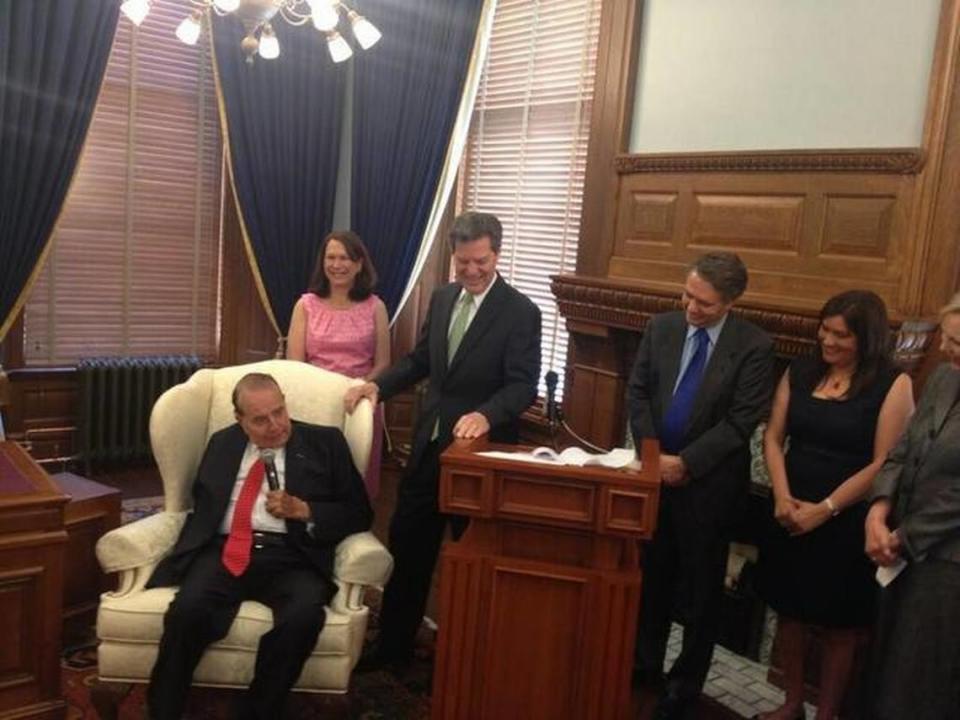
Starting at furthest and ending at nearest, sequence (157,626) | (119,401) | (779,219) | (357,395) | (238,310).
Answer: (238,310) < (119,401) < (779,219) < (357,395) < (157,626)

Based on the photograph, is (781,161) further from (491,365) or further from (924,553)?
(924,553)

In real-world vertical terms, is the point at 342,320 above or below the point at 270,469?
above

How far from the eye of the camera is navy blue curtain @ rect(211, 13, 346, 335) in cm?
484

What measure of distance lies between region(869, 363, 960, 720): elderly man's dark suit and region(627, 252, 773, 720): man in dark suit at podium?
42 cm

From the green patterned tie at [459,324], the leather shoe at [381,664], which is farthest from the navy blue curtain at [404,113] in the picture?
the leather shoe at [381,664]

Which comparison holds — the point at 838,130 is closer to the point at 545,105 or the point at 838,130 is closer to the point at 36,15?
the point at 545,105

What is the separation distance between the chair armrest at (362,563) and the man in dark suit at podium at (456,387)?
0.79 feet

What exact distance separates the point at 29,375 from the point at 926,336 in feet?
13.7

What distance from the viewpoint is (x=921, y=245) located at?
2.80 m

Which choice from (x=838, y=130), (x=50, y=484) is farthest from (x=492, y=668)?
(x=838, y=130)

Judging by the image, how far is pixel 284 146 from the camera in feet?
16.3

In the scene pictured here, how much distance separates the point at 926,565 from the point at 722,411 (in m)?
0.65

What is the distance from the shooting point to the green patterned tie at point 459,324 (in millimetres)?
2814

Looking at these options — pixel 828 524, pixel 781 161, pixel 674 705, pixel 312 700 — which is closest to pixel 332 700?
pixel 312 700
